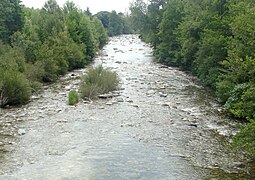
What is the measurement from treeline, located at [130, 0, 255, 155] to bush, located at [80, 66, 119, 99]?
23.6ft

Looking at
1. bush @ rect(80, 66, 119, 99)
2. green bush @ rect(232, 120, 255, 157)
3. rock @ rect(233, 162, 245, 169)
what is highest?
green bush @ rect(232, 120, 255, 157)

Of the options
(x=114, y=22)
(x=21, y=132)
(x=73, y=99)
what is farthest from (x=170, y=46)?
(x=114, y=22)

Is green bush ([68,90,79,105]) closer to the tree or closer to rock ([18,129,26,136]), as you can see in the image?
rock ([18,129,26,136])

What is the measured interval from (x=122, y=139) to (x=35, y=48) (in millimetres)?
17566

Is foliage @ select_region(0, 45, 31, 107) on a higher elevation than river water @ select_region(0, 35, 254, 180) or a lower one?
higher

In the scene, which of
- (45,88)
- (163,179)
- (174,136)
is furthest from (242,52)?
(45,88)

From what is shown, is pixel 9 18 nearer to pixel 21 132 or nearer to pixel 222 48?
pixel 21 132

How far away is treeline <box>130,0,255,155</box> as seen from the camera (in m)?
13.4

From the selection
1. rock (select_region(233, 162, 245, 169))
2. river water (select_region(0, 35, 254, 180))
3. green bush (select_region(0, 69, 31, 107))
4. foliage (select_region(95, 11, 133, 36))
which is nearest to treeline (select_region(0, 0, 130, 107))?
green bush (select_region(0, 69, 31, 107))

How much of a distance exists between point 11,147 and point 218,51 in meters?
15.3

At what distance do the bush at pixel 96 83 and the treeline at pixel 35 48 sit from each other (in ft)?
11.7

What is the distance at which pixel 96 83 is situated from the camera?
22094 mm

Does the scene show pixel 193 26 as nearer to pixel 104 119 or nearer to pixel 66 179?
pixel 104 119

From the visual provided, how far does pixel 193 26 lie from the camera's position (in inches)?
1093
